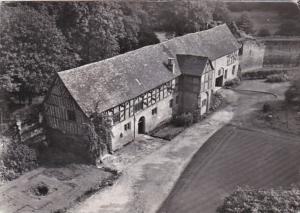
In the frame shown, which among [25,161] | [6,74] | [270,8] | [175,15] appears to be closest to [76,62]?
[6,74]

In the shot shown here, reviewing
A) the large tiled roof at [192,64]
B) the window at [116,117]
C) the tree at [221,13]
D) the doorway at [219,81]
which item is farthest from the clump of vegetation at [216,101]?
the tree at [221,13]

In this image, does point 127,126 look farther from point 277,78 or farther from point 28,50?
point 277,78

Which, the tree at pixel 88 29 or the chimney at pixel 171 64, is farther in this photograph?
the tree at pixel 88 29

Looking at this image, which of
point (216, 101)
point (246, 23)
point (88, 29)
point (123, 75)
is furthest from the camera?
point (246, 23)

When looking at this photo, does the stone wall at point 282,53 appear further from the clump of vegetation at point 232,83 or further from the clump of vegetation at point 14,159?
the clump of vegetation at point 14,159

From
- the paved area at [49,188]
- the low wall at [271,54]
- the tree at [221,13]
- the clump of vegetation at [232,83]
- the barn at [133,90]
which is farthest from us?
the tree at [221,13]

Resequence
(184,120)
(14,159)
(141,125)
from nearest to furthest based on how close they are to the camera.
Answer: (14,159) < (141,125) < (184,120)

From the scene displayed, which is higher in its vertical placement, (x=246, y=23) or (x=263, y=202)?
(x=246, y=23)

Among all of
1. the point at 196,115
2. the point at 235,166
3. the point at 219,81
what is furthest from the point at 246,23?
the point at 235,166
